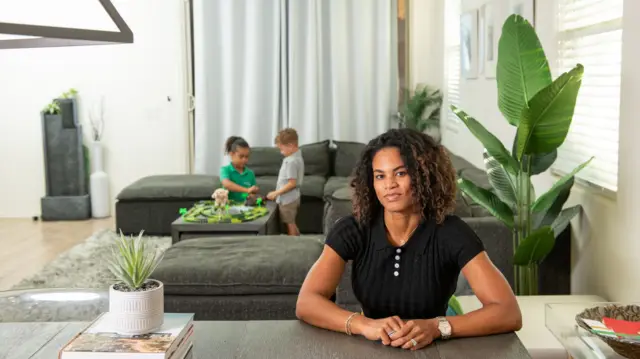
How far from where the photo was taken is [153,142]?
321 inches

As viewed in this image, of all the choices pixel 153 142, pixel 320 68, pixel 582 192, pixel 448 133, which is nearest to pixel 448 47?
pixel 448 133

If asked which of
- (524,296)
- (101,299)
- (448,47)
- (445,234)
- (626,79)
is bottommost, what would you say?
(524,296)

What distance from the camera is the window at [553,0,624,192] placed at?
328 centimetres

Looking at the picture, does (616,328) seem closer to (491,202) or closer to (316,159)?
(491,202)

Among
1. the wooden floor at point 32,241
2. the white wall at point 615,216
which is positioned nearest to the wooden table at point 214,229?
the wooden floor at point 32,241

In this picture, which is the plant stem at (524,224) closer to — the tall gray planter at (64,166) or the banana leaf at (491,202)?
the banana leaf at (491,202)

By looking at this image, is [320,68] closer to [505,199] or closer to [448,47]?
[448,47]

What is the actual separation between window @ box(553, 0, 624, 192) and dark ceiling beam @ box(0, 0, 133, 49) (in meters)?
2.19

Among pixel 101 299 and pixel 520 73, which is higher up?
pixel 520 73

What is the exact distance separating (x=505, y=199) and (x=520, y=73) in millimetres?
580

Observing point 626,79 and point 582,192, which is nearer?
point 626,79

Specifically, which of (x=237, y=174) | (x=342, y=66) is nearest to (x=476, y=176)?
(x=237, y=174)

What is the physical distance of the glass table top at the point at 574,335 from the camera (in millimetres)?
2125

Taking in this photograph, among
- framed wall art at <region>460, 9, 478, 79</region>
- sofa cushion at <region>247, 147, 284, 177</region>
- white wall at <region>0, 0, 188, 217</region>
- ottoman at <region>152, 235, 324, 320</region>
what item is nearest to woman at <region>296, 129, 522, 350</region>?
ottoman at <region>152, 235, 324, 320</region>
